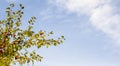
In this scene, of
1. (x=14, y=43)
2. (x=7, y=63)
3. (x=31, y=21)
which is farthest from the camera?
(x=31, y=21)

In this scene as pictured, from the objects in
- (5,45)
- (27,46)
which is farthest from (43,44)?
(5,45)

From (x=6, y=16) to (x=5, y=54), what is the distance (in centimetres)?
322

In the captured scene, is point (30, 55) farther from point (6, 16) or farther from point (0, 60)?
point (6, 16)

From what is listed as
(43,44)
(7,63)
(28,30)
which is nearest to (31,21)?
(28,30)

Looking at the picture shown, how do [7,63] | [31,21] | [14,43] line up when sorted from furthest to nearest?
[31,21] < [14,43] < [7,63]

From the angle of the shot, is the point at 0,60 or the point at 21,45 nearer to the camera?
the point at 0,60

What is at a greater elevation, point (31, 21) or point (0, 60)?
point (31, 21)

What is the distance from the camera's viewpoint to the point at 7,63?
2034 cm

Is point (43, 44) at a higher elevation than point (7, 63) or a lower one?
higher

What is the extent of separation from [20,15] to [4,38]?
253 centimetres

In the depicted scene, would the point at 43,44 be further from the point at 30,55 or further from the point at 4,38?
the point at 4,38

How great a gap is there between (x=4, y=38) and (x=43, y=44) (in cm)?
280

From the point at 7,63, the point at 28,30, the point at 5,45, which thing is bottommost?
the point at 7,63

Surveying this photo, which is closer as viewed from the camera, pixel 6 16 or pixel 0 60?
pixel 0 60
